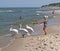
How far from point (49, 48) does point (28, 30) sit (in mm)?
7500

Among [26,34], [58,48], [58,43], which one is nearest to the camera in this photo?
[58,48]

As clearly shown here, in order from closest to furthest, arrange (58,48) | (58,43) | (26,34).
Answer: (58,48), (58,43), (26,34)

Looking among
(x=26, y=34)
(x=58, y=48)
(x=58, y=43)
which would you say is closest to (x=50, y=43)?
(x=58, y=43)

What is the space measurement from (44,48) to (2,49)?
280cm

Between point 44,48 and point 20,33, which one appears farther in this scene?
point 20,33

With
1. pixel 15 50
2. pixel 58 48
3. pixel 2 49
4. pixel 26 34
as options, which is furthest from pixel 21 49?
pixel 26 34

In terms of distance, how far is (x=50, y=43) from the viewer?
508 inches

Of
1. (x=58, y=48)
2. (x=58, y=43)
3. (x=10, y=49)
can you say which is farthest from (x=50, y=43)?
(x=10, y=49)

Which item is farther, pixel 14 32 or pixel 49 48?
pixel 14 32

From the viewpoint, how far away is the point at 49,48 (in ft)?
38.8

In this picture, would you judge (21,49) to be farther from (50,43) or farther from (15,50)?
(50,43)

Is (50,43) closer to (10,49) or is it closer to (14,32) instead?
(10,49)

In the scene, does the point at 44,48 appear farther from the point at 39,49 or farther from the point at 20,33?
the point at 20,33

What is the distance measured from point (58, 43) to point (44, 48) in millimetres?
1152
